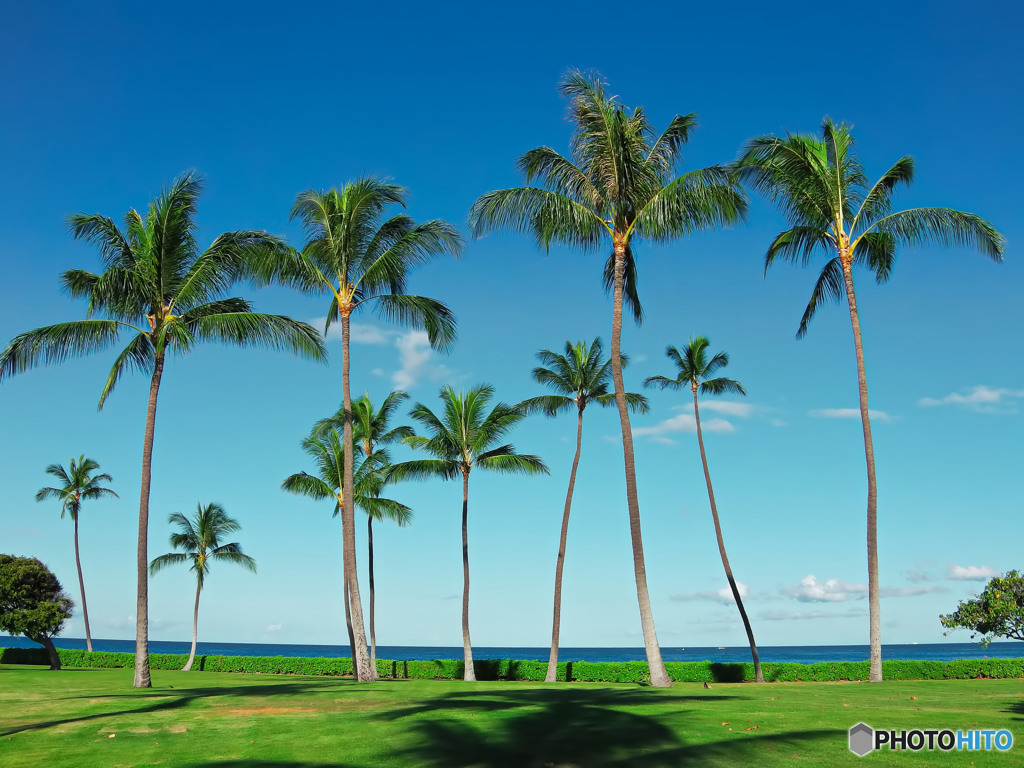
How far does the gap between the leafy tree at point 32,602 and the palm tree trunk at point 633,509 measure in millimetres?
34478

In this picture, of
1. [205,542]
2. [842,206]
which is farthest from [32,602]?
[842,206]

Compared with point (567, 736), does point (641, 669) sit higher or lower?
lower

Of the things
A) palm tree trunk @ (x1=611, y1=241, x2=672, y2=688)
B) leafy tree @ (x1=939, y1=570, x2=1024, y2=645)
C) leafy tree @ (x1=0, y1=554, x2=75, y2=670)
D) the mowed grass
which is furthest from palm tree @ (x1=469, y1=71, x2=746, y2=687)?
leafy tree @ (x1=0, y1=554, x2=75, y2=670)

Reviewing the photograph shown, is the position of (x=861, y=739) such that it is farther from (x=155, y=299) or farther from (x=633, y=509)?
(x=155, y=299)

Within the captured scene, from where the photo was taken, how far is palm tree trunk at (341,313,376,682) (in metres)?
22.7

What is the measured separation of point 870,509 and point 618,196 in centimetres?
1171

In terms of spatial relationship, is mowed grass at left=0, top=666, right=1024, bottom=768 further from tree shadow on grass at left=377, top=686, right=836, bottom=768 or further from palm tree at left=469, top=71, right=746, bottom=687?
palm tree at left=469, top=71, right=746, bottom=687

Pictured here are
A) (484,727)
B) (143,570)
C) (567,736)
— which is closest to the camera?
(567,736)

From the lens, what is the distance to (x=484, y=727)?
37.3 feet

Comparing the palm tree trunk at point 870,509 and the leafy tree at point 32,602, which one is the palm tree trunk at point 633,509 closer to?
the palm tree trunk at point 870,509

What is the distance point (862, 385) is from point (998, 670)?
2121 cm

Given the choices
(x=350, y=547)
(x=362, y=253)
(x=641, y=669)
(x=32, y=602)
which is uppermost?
(x=362, y=253)

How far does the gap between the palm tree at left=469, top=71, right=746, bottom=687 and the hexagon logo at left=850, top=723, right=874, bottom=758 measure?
886 cm

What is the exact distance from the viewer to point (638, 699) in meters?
14.9
